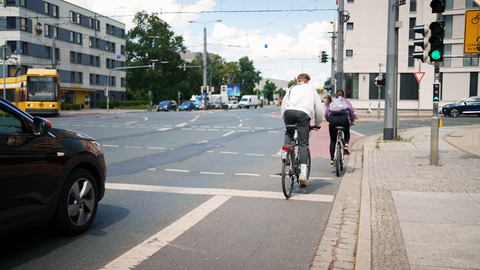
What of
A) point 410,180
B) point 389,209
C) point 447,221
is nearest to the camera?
point 447,221

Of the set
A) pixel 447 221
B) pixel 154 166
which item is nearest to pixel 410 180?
pixel 447 221

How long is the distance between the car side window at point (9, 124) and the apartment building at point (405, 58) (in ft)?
157

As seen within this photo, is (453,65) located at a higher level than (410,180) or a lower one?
higher

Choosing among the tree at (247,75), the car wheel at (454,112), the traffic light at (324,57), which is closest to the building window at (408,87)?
the car wheel at (454,112)

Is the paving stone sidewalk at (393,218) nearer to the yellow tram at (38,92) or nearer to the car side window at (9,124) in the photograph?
the car side window at (9,124)

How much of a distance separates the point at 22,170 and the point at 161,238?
4.88 ft

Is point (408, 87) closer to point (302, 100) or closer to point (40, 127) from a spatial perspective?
point (302, 100)

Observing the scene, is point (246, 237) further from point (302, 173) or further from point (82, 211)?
point (302, 173)

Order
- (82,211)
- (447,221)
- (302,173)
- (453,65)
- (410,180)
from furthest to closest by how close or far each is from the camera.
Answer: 1. (453,65)
2. (410,180)
3. (302,173)
4. (447,221)
5. (82,211)

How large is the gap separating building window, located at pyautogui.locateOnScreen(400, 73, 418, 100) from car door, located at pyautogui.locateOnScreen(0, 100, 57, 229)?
48944 millimetres

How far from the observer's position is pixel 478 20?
981cm

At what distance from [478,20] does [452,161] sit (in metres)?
3.07

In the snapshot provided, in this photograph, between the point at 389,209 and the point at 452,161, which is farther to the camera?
the point at 452,161

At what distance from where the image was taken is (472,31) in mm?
9773
